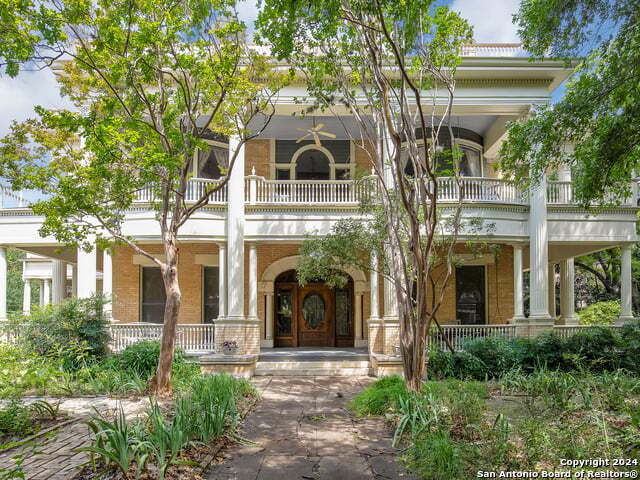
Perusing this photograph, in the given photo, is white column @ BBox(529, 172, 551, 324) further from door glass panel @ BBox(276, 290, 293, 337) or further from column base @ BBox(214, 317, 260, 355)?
column base @ BBox(214, 317, 260, 355)

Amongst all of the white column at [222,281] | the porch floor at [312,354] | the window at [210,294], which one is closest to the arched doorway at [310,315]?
the porch floor at [312,354]

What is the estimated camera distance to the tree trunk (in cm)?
931

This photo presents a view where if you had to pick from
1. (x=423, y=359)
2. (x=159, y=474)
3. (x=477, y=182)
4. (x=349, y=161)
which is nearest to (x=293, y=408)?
(x=423, y=359)

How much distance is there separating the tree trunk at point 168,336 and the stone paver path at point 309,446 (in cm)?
193

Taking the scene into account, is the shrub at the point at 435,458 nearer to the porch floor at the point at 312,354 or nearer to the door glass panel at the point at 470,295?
the porch floor at the point at 312,354

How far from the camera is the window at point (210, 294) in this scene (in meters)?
16.7

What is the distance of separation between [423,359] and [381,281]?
8399 millimetres

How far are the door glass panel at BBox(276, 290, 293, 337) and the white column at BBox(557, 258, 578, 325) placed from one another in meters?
10.7

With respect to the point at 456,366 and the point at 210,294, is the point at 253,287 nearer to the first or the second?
the point at 210,294

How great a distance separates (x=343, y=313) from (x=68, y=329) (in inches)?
349

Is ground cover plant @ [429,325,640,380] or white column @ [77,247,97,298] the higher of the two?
white column @ [77,247,97,298]

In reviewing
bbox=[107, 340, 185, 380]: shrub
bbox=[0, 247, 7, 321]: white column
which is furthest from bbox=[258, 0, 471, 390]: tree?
bbox=[0, 247, 7, 321]: white column

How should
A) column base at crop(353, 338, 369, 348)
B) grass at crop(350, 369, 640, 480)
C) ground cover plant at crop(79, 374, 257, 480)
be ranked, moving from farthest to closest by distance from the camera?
column base at crop(353, 338, 369, 348) < grass at crop(350, 369, 640, 480) < ground cover plant at crop(79, 374, 257, 480)

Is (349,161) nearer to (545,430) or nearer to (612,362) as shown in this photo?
(612,362)
